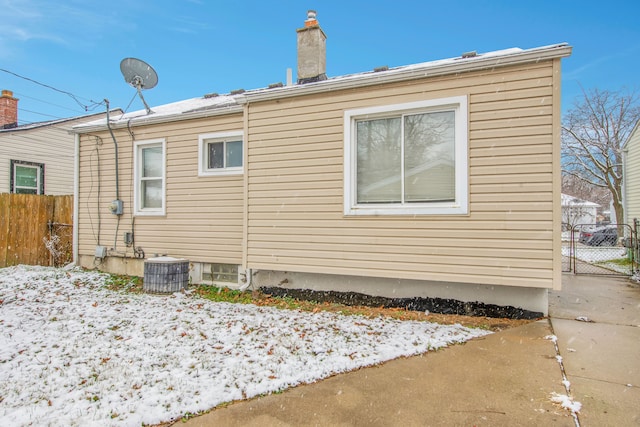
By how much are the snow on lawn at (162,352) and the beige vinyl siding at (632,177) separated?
444 inches

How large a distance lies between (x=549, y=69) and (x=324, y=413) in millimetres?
4486

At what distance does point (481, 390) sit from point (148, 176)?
7028 millimetres

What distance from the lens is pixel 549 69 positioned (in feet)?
14.0

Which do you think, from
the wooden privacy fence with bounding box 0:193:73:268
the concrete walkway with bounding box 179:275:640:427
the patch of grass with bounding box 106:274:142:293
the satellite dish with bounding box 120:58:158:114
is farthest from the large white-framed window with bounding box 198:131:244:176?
the concrete walkway with bounding box 179:275:640:427

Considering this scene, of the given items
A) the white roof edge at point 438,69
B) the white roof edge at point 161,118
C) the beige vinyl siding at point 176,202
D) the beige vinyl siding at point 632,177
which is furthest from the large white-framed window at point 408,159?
the beige vinyl siding at point 632,177

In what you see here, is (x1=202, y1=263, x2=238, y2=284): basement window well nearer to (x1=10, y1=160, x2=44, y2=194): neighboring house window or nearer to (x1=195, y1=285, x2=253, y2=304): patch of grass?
(x1=195, y1=285, x2=253, y2=304): patch of grass

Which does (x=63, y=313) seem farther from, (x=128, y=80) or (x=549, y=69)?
(x=549, y=69)

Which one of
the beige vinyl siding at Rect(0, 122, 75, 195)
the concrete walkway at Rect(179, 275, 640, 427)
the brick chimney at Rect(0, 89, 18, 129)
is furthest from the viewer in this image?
the brick chimney at Rect(0, 89, 18, 129)

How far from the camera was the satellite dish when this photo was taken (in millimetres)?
7453

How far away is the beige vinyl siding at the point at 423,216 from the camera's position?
429 cm

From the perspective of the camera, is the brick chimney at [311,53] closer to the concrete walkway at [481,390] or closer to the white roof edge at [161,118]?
the white roof edge at [161,118]

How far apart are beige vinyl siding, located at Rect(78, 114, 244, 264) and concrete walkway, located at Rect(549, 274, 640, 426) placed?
496cm

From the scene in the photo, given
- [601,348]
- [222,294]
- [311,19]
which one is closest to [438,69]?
[311,19]

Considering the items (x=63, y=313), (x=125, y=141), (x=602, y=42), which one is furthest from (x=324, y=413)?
(x=602, y=42)
